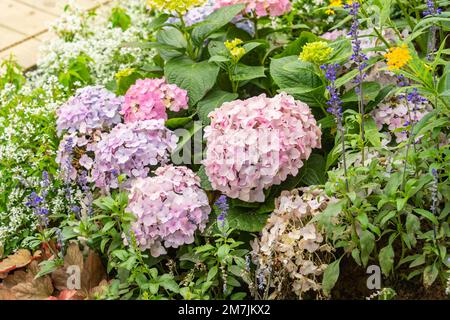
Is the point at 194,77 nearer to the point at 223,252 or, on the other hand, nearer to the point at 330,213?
the point at 223,252

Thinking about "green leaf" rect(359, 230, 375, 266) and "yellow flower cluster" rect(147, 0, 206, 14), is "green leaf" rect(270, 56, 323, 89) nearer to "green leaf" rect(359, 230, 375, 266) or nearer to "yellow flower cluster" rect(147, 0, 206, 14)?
"yellow flower cluster" rect(147, 0, 206, 14)

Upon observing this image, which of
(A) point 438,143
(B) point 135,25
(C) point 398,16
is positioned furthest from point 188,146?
(B) point 135,25

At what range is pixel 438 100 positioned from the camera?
8.36 ft

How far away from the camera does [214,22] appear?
3342 mm

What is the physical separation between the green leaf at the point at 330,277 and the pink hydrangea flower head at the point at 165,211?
1.59ft

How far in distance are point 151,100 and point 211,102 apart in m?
0.25

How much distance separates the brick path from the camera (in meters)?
4.85

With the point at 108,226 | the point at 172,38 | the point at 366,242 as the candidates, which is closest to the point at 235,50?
the point at 172,38

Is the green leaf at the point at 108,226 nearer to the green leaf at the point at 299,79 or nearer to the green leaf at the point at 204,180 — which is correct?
the green leaf at the point at 204,180

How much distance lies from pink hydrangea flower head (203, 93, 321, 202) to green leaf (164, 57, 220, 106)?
36 centimetres

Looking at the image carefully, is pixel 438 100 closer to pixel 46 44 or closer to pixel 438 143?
pixel 438 143

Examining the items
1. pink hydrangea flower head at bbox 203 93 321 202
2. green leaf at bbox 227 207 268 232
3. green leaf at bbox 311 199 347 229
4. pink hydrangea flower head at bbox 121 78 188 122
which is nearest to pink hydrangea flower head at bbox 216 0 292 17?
pink hydrangea flower head at bbox 121 78 188 122

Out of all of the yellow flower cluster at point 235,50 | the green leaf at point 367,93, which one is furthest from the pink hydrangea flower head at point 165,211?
the green leaf at point 367,93

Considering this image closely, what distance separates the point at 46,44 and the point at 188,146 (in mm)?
1968
